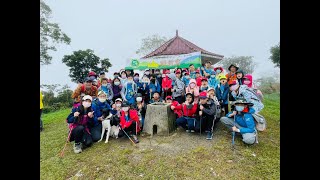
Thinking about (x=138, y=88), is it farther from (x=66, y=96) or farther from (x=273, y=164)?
(x=66, y=96)

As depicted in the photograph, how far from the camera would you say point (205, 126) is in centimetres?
670

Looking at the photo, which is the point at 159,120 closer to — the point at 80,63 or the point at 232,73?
the point at 232,73

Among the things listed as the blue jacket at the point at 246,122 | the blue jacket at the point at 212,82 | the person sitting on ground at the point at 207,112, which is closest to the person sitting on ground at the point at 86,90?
the person sitting on ground at the point at 207,112

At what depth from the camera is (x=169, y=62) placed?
45.4 ft

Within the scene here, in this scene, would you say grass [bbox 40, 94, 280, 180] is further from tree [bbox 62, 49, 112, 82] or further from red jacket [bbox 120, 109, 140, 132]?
tree [bbox 62, 49, 112, 82]

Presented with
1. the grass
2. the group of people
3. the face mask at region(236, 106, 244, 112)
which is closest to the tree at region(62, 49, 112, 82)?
the group of people

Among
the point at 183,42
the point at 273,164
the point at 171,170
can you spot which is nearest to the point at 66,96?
the point at 183,42

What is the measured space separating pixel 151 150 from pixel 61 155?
2.68m

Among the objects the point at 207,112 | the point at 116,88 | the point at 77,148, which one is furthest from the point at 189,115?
the point at 77,148

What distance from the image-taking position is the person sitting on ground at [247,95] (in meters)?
6.47

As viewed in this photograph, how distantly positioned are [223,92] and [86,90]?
4.90 meters

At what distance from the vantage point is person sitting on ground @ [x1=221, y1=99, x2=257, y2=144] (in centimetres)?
580

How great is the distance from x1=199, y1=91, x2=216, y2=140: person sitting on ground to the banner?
6199mm

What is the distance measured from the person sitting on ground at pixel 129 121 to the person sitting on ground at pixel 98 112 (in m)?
0.36
